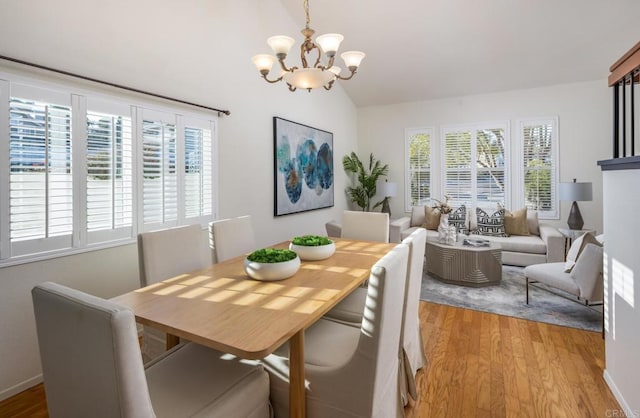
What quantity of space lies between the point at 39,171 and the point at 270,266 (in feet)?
5.43

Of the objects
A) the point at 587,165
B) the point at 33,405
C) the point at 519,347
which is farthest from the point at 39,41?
the point at 587,165

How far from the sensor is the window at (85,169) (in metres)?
1.98

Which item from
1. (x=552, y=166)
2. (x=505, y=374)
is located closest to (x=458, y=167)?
(x=552, y=166)

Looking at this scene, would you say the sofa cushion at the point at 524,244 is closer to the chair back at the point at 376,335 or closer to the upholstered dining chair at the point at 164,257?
the chair back at the point at 376,335

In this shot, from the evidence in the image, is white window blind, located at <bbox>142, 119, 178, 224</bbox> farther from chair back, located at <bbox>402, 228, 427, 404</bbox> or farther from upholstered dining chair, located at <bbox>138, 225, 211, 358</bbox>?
chair back, located at <bbox>402, 228, 427, 404</bbox>

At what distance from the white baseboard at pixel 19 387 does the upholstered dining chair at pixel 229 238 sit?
133cm

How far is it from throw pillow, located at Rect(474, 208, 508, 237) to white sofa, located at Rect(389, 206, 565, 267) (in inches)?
5.1

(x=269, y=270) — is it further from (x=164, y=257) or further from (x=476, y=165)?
(x=476, y=165)

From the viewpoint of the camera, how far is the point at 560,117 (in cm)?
506

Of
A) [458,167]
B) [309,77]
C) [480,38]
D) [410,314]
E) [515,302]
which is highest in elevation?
[480,38]

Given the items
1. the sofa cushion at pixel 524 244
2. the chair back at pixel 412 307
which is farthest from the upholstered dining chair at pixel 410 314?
the sofa cushion at pixel 524 244

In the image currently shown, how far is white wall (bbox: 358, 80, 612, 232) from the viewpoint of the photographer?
191 inches

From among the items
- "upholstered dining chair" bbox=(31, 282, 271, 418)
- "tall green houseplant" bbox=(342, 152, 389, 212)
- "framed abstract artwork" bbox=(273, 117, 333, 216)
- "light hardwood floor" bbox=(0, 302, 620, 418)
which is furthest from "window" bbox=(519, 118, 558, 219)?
"upholstered dining chair" bbox=(31, 282, 271, 418)

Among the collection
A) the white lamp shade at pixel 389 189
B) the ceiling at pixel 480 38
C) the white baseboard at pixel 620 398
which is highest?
the ceiling at pixel 480 38
